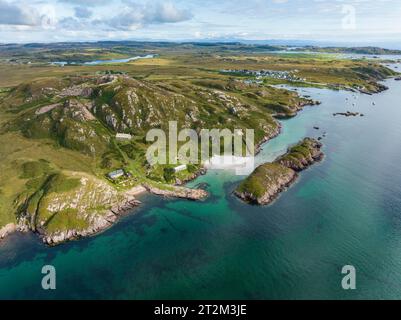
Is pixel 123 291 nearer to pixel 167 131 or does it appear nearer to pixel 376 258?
pixel 376 258

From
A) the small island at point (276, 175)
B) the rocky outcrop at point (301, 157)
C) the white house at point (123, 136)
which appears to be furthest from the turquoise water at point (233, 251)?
the white house at point (123, 136)

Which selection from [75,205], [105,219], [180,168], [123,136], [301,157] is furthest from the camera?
[123,136]

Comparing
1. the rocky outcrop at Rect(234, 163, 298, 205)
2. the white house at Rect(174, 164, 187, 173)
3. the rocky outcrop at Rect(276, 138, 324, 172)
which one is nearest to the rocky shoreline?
the white house at Rect(174, 164, 187, 173)

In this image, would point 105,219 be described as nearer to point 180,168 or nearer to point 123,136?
point 180,168

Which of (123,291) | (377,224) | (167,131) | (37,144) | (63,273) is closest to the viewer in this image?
(123,291)

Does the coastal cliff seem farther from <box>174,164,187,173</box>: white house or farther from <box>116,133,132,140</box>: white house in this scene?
<box>116,133,132,140</box>: white house

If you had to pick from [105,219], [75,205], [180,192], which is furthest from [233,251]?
[75,205]
